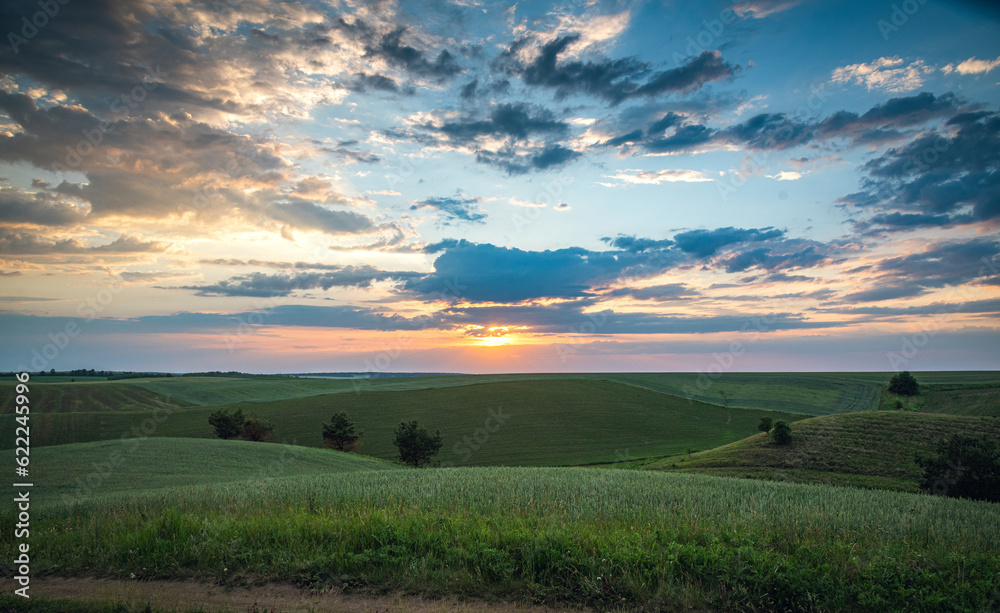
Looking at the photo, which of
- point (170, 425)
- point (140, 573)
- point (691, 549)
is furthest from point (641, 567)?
point (170, 425)

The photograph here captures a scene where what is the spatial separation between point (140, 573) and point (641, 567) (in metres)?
7.97

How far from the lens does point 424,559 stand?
7129mm

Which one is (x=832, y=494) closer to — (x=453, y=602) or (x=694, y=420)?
(x=453, y=602)

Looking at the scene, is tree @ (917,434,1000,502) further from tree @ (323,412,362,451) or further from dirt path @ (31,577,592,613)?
tree @ (323,412,362,451)

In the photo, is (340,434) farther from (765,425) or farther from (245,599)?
(245,599)

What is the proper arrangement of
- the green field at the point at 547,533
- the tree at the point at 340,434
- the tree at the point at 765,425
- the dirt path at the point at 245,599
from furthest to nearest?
the tree at the point at 340,434 → the tree at the point at 765,425 → the green field at the point at 547,533 → the dirt path at the point at 245,599

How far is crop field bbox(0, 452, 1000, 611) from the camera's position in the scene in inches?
255

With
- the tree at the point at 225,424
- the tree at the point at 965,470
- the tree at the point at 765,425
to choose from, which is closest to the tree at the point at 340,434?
the tree at the point at 225,424

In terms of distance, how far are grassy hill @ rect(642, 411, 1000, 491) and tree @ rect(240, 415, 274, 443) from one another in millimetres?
48825

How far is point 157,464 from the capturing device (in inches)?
1053

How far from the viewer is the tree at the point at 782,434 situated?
33.1 meters

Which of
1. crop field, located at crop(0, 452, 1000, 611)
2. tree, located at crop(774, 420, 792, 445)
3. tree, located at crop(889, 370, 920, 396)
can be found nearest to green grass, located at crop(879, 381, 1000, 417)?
tree, located at crop(889, 370, 920, 396)

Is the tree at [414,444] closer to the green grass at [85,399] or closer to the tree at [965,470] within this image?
the tree at [965,470]

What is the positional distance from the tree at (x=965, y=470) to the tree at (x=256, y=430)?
61.8 meters
